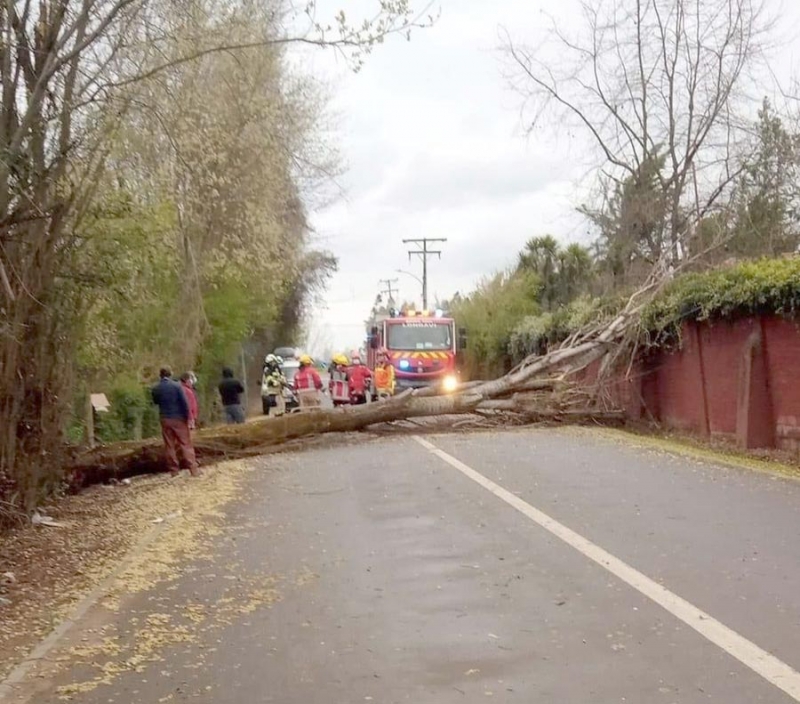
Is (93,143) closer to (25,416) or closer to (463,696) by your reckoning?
(25,416)

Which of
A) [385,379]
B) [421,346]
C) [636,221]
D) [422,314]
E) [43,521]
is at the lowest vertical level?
[43,521]

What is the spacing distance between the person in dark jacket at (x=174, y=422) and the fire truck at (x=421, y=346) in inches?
553

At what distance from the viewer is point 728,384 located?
19938mm

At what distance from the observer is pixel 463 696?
552 centimetres

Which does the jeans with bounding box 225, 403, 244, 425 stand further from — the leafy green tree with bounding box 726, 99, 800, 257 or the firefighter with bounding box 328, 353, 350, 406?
the leafy green tree with bounding box 726, 99, 800, 257

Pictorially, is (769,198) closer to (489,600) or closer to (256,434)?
(256,434)

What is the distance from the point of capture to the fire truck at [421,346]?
30.6m

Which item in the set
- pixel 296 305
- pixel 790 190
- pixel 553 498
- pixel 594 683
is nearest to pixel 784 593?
pixel 594 683

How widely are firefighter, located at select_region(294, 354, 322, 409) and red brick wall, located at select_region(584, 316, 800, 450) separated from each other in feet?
22.2

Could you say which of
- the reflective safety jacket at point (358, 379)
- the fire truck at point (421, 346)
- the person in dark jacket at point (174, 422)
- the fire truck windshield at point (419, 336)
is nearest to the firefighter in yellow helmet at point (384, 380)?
the reflective safety jacket at point (358, 379)

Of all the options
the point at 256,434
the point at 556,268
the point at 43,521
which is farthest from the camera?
the point at 556,268

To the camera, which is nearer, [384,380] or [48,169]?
[48,169]

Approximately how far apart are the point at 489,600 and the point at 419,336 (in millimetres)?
23826

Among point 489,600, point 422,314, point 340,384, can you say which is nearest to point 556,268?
point 422,314
